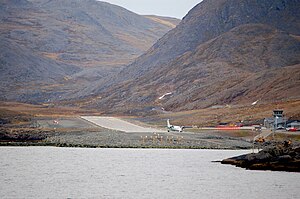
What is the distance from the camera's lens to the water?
2240 inches

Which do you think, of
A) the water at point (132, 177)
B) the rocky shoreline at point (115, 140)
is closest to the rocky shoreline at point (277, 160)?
the water at point (132, 177)

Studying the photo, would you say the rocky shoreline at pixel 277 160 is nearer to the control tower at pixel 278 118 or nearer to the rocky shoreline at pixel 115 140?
the rocky shoreline at pixel 115 140

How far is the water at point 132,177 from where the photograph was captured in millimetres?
56906

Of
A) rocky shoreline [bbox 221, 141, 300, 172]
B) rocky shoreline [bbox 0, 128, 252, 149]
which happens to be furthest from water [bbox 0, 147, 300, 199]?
rocky shoreline [bbox 0, 128, 252, 149]

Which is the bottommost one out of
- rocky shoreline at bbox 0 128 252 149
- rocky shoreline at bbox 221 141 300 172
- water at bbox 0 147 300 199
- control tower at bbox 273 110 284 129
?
water at bbox 0 147 300 199

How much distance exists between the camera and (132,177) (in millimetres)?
67312

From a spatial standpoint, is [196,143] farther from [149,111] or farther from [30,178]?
[149,111]

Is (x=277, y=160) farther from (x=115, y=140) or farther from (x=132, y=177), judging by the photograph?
(x=115, y=140)

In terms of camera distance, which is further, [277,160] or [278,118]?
[278,118]

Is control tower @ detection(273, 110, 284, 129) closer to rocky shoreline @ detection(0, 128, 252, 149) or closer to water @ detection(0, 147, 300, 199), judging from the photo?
rocky shoreline @ detection(0, 128, 252, 149)

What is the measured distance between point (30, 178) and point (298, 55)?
142 m

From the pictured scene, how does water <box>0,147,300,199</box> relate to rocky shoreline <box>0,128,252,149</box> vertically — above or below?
below

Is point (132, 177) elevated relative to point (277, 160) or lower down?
lower down

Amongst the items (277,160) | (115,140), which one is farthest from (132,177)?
(115,140)
